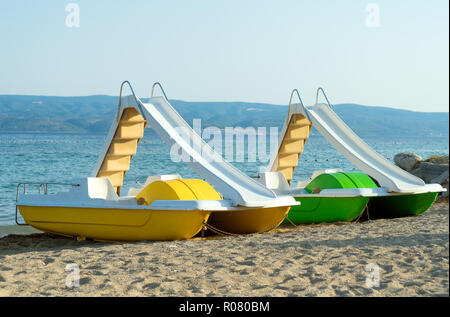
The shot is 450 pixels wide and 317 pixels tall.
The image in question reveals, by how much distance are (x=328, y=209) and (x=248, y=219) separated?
247 centimetres

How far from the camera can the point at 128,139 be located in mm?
10828

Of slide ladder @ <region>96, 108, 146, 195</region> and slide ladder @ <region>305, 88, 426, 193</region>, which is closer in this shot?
slide ladder @ <region>96, 108, 146, 195</region>

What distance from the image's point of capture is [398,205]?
12266 millimetres

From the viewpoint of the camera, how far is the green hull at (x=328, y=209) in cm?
1138

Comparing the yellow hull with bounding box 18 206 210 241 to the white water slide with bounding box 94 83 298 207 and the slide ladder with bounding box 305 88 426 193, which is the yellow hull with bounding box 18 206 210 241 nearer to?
the white water slide with bounding box 94 83 298 207

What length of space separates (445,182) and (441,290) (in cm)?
1385

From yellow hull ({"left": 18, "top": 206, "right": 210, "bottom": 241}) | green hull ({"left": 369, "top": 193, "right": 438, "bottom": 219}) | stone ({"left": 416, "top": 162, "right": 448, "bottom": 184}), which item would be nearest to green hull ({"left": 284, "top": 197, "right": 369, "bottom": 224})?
green hull ({"left": 369, "top": 193, "right": 438, "bottom": 219})

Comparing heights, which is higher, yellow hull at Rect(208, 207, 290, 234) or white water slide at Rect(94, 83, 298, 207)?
white water slide at Rect(94, 83, 298, 207)

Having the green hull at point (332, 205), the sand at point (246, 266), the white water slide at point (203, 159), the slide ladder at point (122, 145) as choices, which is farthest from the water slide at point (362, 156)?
the slide ladder at point (122, 145)

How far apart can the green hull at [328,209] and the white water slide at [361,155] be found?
59 centimetres

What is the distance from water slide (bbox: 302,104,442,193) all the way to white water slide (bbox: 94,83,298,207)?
2.54 m

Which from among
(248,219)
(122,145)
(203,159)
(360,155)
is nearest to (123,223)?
(203,159)

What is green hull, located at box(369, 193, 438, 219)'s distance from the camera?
12148mm
